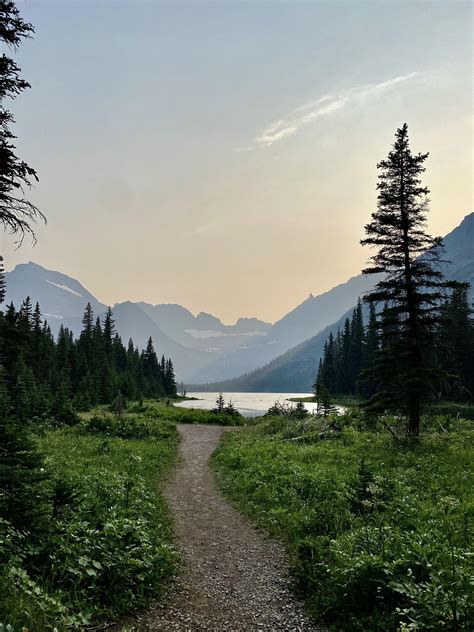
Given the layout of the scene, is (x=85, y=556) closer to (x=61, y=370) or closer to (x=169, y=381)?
(x=61, y=370)

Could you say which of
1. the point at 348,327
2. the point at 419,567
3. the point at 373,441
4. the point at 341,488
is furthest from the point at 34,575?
the point at 348,327

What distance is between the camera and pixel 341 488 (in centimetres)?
1264

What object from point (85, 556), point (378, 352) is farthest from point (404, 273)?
point (85, 556)

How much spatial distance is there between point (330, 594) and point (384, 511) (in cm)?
417

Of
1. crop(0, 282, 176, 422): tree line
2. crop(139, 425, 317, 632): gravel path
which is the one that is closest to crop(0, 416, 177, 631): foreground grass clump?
crop(139, 425, 317, 632): gravel path

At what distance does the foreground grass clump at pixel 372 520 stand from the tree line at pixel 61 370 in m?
20.3

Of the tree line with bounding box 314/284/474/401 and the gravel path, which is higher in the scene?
the tree line with bounding box 314/284/474/401

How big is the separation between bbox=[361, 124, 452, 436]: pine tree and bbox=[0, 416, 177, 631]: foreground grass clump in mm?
13665

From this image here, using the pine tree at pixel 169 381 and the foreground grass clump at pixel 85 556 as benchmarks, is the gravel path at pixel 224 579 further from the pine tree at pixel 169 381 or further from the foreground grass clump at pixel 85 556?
the pine tree at pixel 169 381

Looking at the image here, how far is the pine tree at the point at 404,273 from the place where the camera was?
2005 centimetres

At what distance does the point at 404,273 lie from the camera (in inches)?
811

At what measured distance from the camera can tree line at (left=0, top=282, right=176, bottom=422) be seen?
3438 cm

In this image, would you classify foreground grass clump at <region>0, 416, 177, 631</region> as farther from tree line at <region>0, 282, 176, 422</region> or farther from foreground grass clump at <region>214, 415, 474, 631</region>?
tree line at <region>0, 282, 176, 422</region>

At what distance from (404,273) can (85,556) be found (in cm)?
1915
